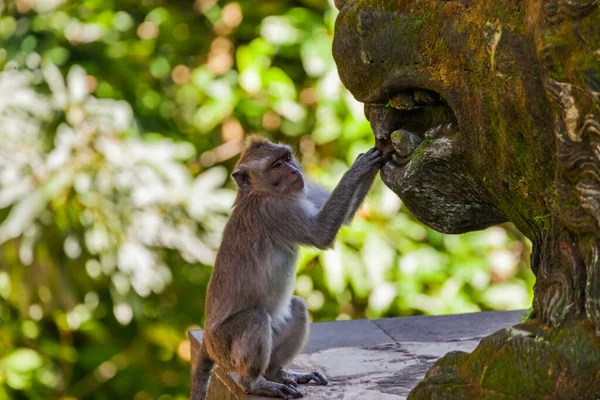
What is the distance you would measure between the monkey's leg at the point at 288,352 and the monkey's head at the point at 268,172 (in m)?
0.63

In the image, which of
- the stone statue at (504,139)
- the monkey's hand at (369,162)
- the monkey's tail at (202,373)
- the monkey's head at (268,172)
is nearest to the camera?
the stone statue at (504,139)

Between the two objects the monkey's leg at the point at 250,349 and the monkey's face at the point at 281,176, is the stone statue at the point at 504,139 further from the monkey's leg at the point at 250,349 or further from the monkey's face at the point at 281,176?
the monkey's leg at the point at 250,349

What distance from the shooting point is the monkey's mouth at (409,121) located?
12.5 feet

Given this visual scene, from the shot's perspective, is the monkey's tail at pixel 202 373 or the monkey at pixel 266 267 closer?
the monkey at pixel 266 267

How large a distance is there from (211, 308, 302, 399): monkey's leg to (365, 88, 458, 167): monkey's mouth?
3.18ft

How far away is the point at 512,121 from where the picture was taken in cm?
325

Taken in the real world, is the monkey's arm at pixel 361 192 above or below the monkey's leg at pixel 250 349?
above

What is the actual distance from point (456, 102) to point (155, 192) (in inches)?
178

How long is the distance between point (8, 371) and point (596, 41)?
659 centimetres

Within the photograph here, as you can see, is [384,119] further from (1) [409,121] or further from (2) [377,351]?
(2) [377,351]

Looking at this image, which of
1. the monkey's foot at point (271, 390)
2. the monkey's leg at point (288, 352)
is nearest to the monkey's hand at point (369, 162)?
the monkey's leg at point (288, 352)

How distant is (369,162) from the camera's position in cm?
430

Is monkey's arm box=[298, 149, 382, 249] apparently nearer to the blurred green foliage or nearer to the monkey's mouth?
the monkey's mouth

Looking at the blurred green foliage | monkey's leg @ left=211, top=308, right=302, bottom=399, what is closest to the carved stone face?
monkey's leg @ left=211, top=308, right=302, bottom=399
